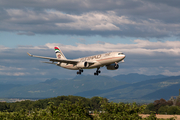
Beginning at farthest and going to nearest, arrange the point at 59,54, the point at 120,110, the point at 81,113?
the point at 59,54, the point at 81,113, the point at 120,110

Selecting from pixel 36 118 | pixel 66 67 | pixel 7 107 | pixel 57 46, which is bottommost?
pixel 7 107

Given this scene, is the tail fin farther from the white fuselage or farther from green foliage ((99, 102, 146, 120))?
green foliage ((99, 102, 146, 120))

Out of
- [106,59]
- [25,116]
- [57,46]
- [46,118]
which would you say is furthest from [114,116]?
[57,46]

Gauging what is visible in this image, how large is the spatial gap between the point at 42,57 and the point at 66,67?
15998 millimetres

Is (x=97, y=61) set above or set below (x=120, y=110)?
above

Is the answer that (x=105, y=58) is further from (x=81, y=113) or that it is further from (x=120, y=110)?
(x=120, y=110)

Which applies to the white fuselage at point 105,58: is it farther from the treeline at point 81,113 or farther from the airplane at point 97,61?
the treeline at point 81,113

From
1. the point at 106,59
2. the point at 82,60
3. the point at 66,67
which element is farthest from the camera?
the point at 66,67

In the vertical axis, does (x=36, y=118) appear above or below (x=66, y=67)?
below

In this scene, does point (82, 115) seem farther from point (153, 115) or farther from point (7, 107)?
point (7, 107)

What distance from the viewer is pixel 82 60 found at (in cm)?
8425

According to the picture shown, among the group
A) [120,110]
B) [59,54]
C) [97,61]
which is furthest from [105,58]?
[120,110]

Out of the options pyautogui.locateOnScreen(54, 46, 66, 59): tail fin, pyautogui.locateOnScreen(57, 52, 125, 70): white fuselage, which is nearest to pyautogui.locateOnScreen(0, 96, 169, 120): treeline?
pyautogui.locateOnScreen(57, 52, 125, 70): white fuselage

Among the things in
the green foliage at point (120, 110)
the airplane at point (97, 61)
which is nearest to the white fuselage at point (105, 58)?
the airplane at point (97, 61)
